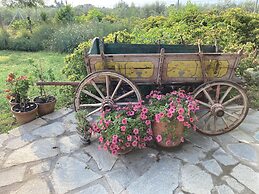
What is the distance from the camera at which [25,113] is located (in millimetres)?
2963

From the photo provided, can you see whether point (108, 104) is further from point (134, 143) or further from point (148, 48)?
point (148, 48)

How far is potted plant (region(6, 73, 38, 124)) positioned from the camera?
9.81 feet

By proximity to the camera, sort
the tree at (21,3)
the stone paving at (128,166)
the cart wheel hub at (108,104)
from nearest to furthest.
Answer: the stone paving at (128,166), the cart wheel hub at (108,104), the tree at (21,3)

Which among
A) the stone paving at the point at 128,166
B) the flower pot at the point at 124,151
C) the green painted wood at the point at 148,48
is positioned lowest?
the stone paving at the point at 128,166

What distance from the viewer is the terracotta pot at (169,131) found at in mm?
2275

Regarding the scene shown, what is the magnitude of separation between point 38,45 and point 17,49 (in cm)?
66

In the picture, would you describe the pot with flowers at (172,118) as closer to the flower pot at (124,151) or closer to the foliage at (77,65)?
the flower pot at (124,151)

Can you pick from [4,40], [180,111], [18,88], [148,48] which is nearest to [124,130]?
[180,111]

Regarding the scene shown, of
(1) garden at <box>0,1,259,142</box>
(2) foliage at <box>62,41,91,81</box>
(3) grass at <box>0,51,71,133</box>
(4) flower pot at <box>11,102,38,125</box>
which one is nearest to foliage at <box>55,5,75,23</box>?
(1) garden at <box>0,1,259,142</box>

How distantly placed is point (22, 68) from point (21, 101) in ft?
8.19

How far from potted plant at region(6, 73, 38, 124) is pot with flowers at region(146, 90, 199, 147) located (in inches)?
61.3

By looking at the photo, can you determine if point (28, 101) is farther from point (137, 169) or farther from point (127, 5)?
point (127, 5)

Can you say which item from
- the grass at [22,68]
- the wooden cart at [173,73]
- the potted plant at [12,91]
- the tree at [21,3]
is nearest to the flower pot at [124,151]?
the wooden cart at [173,73]

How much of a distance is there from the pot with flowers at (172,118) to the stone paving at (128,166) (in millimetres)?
174
